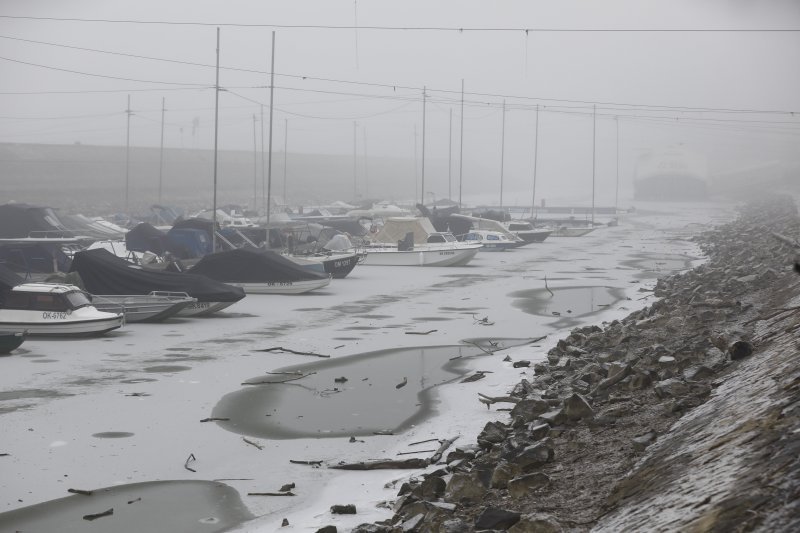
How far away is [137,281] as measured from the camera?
109 feet

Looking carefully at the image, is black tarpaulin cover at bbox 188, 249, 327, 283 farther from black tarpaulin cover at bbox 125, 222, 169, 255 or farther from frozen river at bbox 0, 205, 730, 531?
black tarpaulin cover at bbox 125, 222, 169, 255

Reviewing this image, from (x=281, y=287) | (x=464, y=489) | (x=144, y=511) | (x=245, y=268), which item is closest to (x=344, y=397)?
(x=144, y=511)

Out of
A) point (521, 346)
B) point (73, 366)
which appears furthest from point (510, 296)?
point (73, 366)

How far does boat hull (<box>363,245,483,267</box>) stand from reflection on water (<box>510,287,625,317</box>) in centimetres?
1243

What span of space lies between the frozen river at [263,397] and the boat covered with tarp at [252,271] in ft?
1.76

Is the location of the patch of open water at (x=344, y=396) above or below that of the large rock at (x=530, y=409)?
below

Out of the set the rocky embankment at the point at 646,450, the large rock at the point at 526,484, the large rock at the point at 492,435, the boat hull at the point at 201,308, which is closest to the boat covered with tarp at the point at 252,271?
the boat hull at the point at 201,308

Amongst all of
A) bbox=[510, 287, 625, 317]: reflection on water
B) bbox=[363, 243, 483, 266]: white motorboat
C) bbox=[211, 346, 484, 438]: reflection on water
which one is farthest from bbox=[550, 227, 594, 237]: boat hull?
bbox=[211, 346, 484, 438]: reflection on water

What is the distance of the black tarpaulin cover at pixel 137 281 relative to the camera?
3275 cm

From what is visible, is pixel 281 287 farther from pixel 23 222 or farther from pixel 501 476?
pixel 501 476

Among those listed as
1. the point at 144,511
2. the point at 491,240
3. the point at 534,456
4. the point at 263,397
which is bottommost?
the point at 144,511

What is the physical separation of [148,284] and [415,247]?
950 inches

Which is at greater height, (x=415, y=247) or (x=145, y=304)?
(x=415, y=247)

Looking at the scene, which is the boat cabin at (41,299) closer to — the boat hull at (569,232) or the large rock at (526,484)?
the large rock at (526,484)
